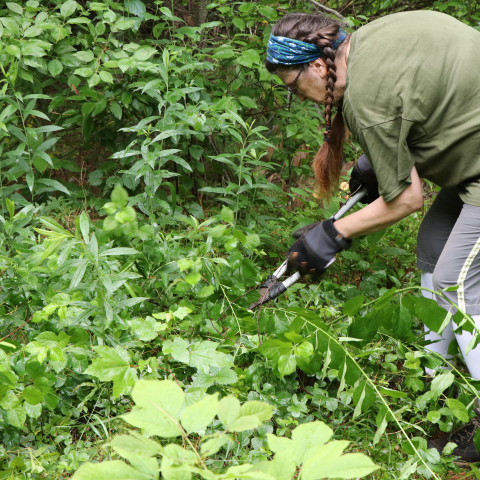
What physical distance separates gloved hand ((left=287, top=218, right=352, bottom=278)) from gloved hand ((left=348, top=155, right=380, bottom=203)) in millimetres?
370

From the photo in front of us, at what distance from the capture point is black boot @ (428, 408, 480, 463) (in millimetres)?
2033

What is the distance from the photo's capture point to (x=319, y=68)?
1943 mm

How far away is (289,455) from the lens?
29.7 inches

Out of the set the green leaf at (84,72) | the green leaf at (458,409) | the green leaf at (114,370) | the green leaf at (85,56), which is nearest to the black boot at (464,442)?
the green leaf at (458,409)

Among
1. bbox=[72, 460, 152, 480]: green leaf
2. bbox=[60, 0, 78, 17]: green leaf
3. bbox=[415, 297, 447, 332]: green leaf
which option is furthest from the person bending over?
bbox=[60, 0, 78, 17]: green leaf

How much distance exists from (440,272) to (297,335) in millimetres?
620

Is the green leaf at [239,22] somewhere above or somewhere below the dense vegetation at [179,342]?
above

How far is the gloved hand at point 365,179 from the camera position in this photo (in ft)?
7.48

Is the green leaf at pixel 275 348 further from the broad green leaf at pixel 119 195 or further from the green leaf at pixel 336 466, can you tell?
the green leaf at pixel 336 466

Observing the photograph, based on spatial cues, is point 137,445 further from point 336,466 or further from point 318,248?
point 318,248

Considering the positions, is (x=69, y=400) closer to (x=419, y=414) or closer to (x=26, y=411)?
(x=26, y=411)

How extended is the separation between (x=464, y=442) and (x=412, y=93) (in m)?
1.50

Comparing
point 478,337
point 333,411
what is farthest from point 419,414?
point 478,337

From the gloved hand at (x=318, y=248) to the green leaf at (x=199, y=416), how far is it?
51.6 inches
